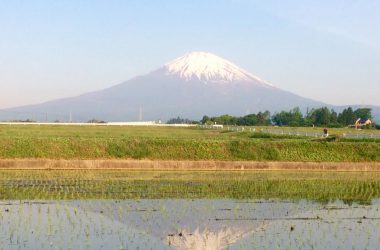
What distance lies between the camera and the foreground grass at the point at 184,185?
Result: 21.7m

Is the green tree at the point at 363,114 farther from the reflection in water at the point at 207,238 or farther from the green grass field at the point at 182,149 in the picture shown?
the reflection in water at the point at 207,238

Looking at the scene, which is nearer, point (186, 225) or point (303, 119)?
point (186, 225)

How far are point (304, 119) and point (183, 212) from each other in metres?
101

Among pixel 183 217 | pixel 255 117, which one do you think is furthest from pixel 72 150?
pixel 255 117

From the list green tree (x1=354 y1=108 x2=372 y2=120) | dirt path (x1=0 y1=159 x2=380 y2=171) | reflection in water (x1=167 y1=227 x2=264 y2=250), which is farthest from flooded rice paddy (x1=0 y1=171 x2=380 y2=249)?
green tree (x1=354 y1=108 x2=372 y2=120)

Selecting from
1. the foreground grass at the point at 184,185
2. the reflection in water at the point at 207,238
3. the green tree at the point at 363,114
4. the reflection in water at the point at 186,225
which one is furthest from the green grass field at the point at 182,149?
the green tree at the point at 363,114

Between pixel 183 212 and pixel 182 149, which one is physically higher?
pixel 182 149

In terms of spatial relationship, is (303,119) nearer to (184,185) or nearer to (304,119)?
(304,119)

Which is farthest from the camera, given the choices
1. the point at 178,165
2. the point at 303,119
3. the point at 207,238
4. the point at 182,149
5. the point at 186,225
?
the point at 303,119

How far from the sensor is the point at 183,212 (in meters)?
18.1

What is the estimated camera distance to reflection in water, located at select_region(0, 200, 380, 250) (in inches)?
545

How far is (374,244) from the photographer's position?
14.3 metres

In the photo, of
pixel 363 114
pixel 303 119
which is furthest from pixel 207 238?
pixel 363 114

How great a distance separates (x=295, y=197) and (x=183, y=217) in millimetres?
6678
